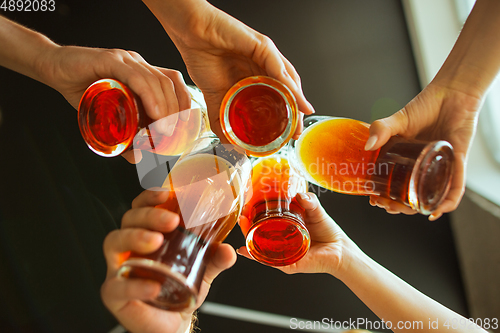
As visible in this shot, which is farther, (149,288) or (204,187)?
(204,187)

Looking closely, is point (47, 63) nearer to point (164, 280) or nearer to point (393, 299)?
point (164, 280)

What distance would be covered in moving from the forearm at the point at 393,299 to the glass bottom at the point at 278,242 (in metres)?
0.23

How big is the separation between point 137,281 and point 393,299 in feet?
1.81

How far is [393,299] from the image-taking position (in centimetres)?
60

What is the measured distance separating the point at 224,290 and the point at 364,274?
1.36ft

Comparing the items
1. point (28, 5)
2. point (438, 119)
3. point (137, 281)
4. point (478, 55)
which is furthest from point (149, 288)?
point (28, 5)

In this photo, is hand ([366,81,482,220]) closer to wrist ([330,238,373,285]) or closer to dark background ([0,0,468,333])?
wrist ([330,238,373,285])

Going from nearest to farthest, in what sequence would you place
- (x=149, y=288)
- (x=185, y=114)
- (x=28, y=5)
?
(x=149, y=288), (x=185, y=114), (x=28, y=5)

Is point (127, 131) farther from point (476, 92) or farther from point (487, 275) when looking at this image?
point (487, 275)

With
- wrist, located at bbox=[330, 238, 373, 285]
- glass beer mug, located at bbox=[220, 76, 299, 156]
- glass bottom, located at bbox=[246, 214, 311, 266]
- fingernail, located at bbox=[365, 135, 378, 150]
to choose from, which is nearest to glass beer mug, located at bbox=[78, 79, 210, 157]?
glass beer mug, located at bbox=[220, 76, 299, 156]

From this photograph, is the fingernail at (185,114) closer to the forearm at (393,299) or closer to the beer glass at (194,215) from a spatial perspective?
the beer glass at (194,215)

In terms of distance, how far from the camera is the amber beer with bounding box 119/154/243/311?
30 cm

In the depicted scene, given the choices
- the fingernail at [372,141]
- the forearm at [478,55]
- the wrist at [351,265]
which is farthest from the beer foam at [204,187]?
the forearm at [478,55]

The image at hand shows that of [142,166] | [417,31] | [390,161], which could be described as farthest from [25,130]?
[417,31]
